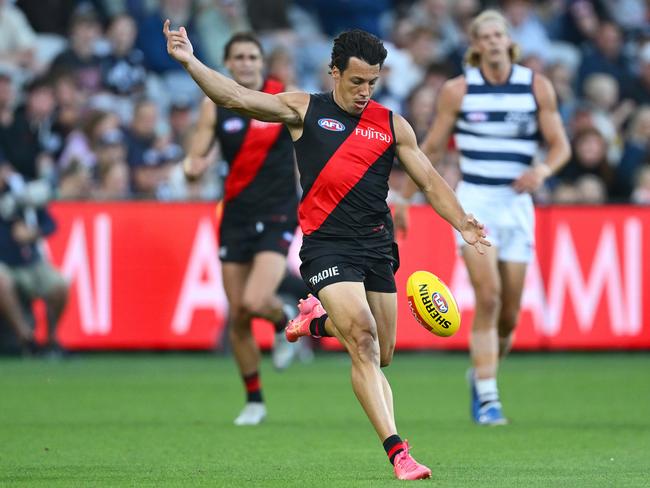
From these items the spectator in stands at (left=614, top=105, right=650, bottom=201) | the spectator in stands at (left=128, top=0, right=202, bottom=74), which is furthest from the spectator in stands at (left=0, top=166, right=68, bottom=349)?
the spectator in stands at (left=614, top=105, right=650, bottom=201)

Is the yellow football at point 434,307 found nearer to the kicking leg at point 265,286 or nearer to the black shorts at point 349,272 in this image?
the black shorts at point 349,272

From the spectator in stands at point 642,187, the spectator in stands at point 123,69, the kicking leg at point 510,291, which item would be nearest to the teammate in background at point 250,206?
the kicking leg at point 510,291

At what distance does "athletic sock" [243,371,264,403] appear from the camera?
37.0ft

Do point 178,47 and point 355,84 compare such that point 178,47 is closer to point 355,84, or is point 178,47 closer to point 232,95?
point 232,95

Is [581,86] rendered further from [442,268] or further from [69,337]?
[69,337]

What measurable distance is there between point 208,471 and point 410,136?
2.22 meters

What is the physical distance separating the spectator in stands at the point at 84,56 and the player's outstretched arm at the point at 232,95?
11.7 m

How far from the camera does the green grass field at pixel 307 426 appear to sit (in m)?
8.16

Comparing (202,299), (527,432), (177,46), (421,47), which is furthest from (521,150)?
(421,47)

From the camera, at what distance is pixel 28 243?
54.3 feet

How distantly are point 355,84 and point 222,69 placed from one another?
1183 cm

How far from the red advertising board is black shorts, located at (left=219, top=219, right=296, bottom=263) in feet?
17.6

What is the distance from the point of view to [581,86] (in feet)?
70.0

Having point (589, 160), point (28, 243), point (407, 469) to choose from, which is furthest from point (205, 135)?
point (589, 160)
